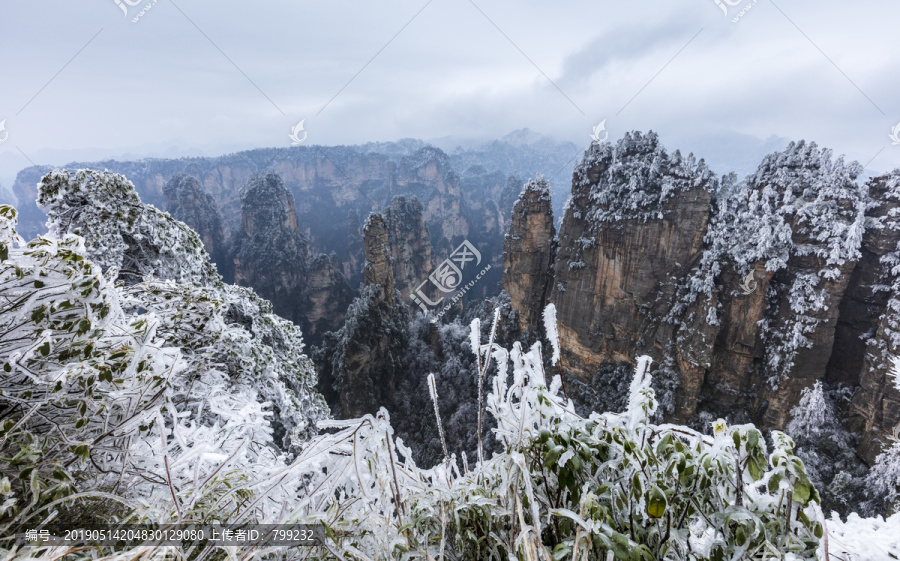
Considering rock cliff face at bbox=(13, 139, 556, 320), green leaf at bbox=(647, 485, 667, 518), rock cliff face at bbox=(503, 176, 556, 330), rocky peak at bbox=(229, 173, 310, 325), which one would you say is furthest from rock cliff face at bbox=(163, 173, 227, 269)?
green leaf at bbox=(647, 485, 667, 518)

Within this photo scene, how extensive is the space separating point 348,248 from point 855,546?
61.2 m

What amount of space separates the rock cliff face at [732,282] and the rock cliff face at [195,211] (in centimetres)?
4996

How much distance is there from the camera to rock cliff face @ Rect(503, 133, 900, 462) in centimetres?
1322

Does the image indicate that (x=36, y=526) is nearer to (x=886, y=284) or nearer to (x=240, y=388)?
(x=240, y=388)

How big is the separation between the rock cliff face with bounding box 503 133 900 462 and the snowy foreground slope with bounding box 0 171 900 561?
672 inches

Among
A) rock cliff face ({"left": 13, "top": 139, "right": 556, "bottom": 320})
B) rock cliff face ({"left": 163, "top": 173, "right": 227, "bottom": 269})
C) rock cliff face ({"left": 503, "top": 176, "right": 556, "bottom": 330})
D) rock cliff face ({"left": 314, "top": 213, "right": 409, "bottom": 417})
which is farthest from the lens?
rock cliff face ({"left": 13, "top": 139, "right": 556, "bottom": 320})

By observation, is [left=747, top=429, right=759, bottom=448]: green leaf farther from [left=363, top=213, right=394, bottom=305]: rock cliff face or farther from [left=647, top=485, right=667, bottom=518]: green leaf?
[left=363, top=213, right=394, bottom=305]: rock cliff face

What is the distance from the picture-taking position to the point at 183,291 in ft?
12.4

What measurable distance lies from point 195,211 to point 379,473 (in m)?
63.3

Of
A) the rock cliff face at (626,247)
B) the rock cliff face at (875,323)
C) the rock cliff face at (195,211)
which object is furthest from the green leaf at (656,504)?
the rock cliff face at (195,211)

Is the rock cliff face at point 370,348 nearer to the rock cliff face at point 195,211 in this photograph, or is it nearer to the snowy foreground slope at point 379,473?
the snowy foreground slope at point 379,473

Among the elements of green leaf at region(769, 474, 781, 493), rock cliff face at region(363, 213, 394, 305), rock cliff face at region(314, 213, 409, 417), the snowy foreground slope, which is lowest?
rock cliff face at region(314, 213, 409, 417)

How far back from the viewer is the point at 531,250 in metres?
23.1

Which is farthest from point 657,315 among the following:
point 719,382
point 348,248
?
point 348,248
